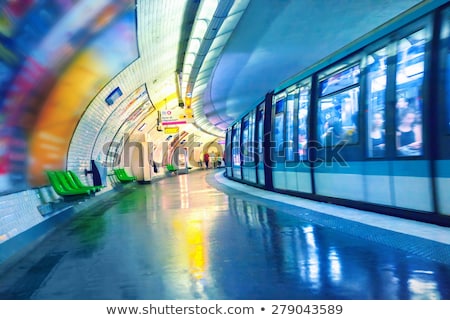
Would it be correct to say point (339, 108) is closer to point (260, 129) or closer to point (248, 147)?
point (260, 129)

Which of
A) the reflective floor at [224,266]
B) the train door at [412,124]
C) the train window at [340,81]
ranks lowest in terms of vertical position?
the reflective floor at [224,266]

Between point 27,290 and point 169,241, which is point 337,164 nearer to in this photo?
point 169,241

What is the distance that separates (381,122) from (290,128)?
3.60 metres

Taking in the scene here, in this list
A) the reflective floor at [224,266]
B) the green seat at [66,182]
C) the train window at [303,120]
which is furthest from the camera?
the green seat at [66,182]

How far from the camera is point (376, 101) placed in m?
6.17

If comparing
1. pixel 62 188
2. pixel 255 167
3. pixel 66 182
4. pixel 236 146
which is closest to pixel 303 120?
pixel 255 167

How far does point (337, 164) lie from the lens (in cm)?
739

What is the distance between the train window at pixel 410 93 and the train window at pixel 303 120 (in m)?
3.01

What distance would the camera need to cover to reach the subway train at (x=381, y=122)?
499cm

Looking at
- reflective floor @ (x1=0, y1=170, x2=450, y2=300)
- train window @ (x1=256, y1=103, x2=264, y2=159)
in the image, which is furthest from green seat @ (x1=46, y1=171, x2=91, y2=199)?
train window @ (x1=256, y1=103, x2=264, y2=159)

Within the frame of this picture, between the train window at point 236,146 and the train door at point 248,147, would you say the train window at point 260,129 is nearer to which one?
the train door at point 248,147

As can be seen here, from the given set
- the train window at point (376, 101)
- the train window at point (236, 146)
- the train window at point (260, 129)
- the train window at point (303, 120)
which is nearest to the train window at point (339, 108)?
the train window at point (376, 101)

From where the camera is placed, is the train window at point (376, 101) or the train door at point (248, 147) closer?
the train window at point (376, 101)

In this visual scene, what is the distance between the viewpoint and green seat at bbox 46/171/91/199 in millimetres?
9098
